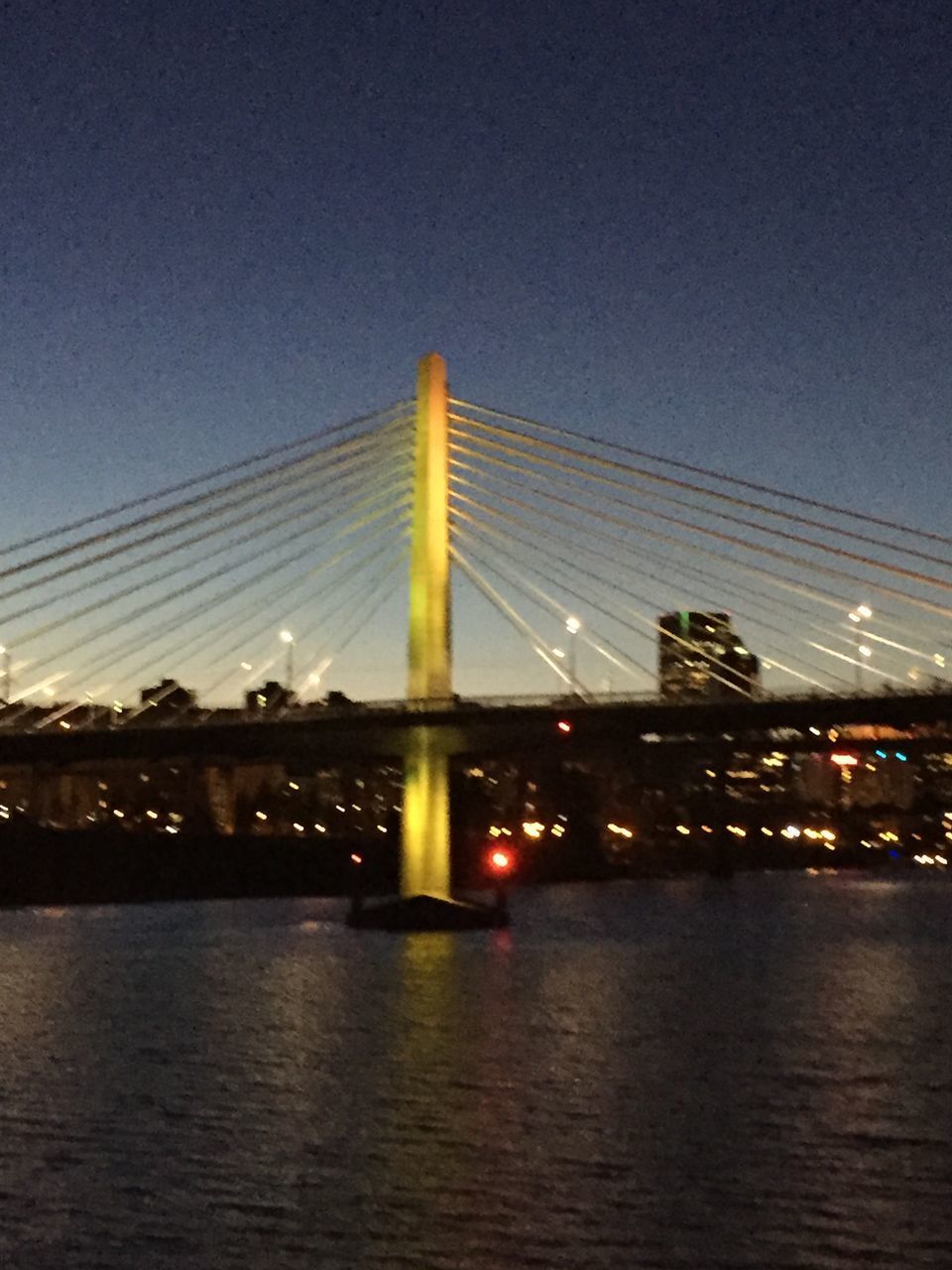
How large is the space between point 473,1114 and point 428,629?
26.3m

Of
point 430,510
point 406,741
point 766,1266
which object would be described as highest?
point 430,510

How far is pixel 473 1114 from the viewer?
1728 centimetres

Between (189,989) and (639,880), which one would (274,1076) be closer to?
(189,989)

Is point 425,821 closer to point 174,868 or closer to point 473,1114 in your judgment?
point 473,1114

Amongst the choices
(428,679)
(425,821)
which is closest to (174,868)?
(425,821)

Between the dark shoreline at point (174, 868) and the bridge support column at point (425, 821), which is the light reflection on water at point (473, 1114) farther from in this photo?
the dark shoreline at point (174, 868)

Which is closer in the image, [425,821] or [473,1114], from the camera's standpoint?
[473,1114]

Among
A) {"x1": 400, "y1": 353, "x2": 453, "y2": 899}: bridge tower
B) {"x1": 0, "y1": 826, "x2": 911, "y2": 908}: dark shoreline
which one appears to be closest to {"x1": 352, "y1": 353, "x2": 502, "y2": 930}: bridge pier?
{"x1": 400, "y1": 353, "x2": 453, "y2": 899}: bridge tower

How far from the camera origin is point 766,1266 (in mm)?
11312

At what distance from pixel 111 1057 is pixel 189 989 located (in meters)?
10.1

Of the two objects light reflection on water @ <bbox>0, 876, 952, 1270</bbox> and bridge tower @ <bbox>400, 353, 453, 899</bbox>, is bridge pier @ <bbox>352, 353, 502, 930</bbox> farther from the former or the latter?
light reflection on water @ <bbox>0, 876, 952, 1270</bbox>

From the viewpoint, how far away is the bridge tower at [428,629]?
43312 millimetres

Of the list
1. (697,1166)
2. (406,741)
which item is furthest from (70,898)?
(697,1166)

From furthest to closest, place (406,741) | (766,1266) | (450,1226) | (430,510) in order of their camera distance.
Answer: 1. (406,741)
2. (430,510)
3. (450,1226)
4. (766,1266)
